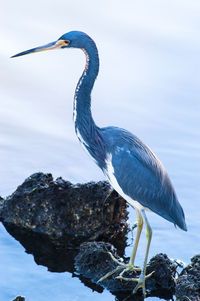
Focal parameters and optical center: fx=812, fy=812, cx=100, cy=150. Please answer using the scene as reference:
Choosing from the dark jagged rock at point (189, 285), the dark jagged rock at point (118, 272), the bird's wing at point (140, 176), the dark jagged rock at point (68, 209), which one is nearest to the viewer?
the dark jagged rock at point (189, 285)

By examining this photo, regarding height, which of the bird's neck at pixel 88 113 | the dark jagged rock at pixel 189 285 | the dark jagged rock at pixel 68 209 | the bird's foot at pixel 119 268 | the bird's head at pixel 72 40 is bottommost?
the dark jagged rock at pixel 189 285

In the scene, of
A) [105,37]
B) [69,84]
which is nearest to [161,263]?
[69,84]

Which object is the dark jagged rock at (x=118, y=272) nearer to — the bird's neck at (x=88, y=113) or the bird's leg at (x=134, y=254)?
the bird's leg at (x=134, y=254)

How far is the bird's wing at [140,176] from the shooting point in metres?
6.91

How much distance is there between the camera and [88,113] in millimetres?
7098

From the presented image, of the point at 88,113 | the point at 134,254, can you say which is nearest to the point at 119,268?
the point at 134,254

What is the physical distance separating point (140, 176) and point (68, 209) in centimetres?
97

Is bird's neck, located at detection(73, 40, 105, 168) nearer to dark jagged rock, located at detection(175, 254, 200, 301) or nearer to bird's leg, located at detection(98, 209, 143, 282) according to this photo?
bird's leg, located at detection(98, 209, 143, 282)

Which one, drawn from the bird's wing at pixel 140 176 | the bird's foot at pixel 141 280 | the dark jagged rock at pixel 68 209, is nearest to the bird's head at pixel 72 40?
the bird's wing at pixel 140 176

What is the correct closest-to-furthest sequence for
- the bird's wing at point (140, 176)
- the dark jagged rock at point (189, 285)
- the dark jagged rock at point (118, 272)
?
the dark jagged rock at point (189, 285)
the bird's wing at point (140, 176)
the dark jagged rock at point (118, 272)

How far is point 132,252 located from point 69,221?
2.50 feet

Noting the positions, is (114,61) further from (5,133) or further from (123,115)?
(5,133)

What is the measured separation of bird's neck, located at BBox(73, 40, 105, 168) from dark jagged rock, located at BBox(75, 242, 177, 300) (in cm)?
75

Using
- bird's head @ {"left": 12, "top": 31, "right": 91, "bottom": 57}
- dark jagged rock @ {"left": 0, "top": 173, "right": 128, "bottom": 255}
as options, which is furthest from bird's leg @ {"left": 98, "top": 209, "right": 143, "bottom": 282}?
bird's head @ {"left": 12, "top": 31, "right": 91, "bottom": 57}
